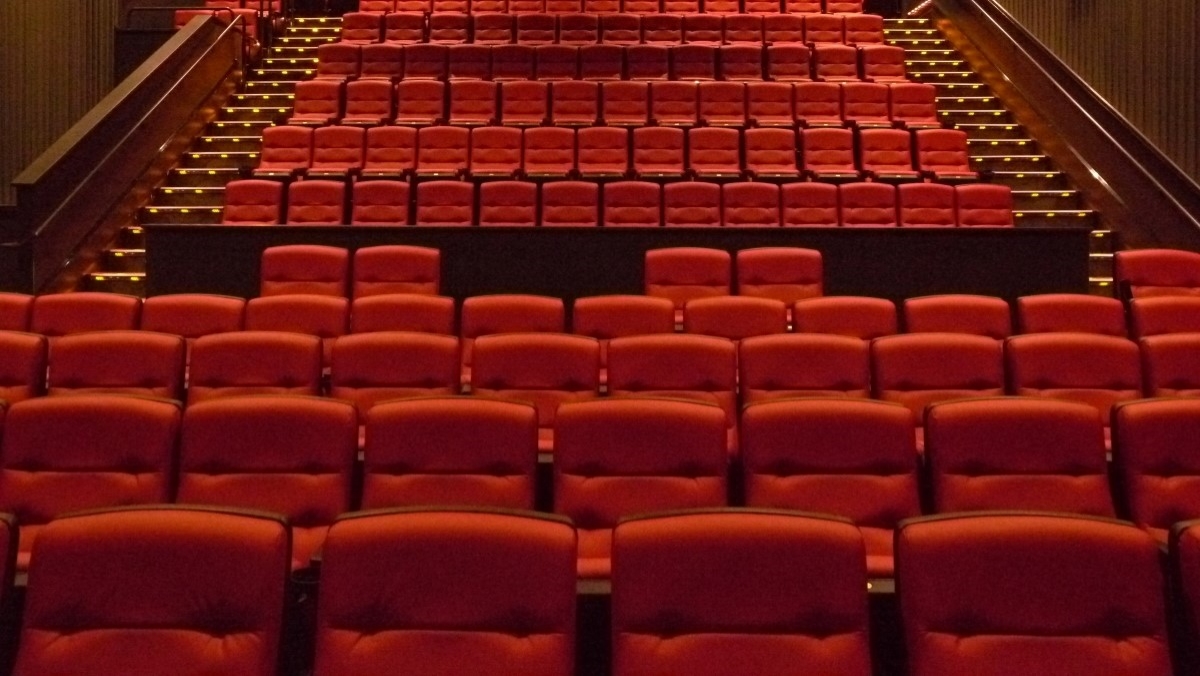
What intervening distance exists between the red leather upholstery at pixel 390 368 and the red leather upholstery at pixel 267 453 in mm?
469

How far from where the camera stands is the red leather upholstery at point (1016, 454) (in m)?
1.52

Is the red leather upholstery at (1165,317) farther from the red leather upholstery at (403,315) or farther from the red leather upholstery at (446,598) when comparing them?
the red leather upholstery at (446,598)

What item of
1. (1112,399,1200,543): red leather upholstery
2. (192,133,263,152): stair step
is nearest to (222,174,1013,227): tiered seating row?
(192,133,263,152): stair step

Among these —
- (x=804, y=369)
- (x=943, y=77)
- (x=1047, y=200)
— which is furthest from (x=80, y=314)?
(x=943, y=77)

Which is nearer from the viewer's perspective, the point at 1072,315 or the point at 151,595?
the point at 151,595

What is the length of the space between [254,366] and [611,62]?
346cm

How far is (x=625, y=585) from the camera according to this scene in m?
1.01

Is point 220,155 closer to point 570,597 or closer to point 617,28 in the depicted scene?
point 617,28

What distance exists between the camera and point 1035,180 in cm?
419

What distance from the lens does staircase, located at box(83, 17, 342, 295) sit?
351cm

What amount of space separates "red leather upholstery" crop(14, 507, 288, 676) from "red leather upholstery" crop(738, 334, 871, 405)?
3.93ft

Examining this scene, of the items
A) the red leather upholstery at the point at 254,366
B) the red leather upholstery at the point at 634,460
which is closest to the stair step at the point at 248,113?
the red leather upholstery at the point at 254,366

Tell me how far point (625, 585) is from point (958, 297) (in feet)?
5.67

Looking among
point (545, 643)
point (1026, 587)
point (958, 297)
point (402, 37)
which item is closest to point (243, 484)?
point (545, 643)
